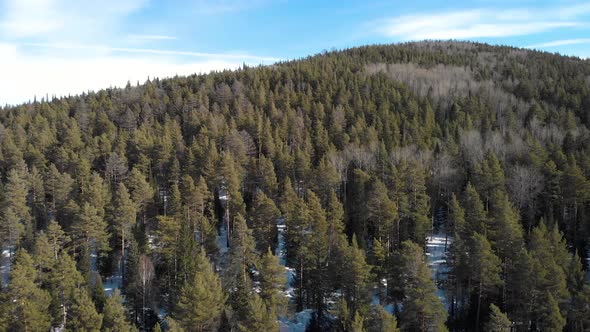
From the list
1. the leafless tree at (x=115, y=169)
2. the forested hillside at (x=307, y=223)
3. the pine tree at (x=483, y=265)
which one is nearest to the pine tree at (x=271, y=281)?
the forested hillside at (x=307, y=223)

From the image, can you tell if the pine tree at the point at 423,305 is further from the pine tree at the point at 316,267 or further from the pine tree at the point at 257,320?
the pine tree at the point at 257,320

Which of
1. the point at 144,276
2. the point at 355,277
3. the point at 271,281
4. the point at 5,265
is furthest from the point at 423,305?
the point at 5,265

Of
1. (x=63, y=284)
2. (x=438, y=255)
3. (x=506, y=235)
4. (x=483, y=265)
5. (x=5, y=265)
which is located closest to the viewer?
(x=483, y=265)

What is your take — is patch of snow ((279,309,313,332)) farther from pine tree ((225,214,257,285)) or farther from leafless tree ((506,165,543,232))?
leafless tree ((506,165,543,232))

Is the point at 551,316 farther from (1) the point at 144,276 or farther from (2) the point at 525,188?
(1) the point at 144,276

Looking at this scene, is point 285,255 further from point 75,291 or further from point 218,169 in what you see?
point 75,291

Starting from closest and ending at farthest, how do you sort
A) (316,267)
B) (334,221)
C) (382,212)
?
1. (316,267)
2. (334,221)
3. (382,212)

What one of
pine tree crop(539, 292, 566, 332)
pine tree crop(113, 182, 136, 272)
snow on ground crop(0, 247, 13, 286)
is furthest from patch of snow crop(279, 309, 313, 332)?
snow on ground crop(0, 247, 13, 286)

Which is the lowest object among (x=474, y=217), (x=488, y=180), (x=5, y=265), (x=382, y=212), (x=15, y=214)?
(x=5, y=265)
